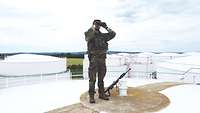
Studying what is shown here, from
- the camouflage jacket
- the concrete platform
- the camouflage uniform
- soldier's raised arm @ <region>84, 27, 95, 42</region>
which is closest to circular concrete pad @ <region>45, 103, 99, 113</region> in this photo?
the concrete platform

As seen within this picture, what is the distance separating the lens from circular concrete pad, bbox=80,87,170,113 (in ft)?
33.0

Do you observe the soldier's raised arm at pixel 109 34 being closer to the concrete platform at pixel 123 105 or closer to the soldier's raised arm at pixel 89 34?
the soldier's raised arm at pixel 89 34

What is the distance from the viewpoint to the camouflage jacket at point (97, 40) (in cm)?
1095

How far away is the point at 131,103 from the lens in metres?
10.9

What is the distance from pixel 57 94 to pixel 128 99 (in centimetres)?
389

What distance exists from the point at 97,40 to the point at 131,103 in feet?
8.79

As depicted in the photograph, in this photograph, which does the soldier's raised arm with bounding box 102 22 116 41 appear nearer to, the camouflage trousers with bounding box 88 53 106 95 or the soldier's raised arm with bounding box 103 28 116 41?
the soldier's raised arm with bounding box 103 28 116 41

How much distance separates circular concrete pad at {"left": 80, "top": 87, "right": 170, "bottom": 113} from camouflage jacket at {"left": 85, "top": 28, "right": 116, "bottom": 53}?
2.00 metres

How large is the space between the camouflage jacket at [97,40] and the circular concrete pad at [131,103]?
1996 millimetres

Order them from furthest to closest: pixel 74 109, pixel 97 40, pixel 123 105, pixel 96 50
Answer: pixel 96 50 → pixel 97 40 → pixel 123 105 → pixel 74 109

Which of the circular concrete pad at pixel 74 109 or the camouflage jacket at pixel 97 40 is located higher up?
Answer: the camouflage jacket at pixel 97 40

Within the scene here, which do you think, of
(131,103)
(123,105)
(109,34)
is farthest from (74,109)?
(109,34)

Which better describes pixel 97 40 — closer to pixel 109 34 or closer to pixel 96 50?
pixel 96 50

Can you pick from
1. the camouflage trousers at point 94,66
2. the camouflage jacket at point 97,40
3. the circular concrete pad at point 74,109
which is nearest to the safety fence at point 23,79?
the circular concrete pad at point 74,109
